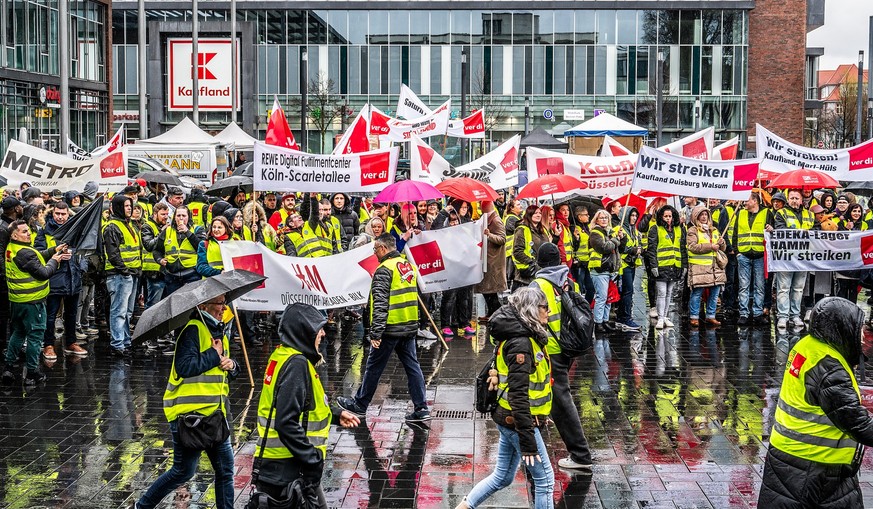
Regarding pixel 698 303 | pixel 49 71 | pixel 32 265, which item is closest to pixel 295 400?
pixel 32 265

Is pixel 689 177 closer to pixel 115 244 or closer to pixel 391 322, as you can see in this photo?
pixel 391 322

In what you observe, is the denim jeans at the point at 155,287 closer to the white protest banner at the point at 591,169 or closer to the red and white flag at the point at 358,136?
the red and white flag at the point at 358,136

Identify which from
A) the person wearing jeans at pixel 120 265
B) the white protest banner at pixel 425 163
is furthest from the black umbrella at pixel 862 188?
the person wearing jeans at pixel 120 265

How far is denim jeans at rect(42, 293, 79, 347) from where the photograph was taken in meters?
12.3

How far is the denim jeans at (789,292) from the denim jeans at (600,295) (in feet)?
8.21

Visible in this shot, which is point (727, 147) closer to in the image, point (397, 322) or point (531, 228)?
point (531, 228)

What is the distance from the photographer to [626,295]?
49.2 feet

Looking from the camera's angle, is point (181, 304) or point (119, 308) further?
point (119, 308)

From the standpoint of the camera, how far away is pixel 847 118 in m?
77.2

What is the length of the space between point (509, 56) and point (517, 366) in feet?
160

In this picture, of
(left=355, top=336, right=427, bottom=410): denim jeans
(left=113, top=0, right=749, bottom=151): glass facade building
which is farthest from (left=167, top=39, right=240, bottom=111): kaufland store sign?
(left=355, top=336, right=427, bottom=410): denim jeans

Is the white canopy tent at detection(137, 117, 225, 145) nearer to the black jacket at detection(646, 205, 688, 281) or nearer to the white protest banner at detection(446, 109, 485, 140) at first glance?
the white protest banner at detection(446, 109, 485, 140)

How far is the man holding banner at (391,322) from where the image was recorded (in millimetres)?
9516

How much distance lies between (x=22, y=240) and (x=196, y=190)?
5.01m
